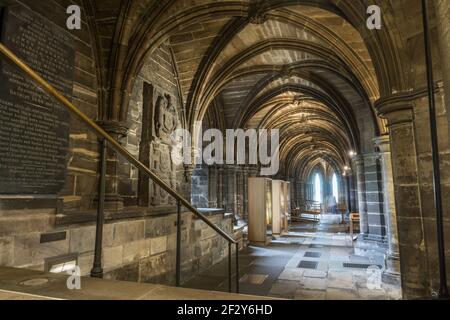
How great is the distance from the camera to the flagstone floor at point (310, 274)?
4.31 m

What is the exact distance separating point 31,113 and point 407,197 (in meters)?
3.95

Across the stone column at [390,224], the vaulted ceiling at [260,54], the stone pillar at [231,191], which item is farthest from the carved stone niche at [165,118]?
the stone column at [390,224]

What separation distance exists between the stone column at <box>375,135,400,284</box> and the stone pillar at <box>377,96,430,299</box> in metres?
1.65

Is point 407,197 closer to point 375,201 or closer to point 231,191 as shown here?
point 375,201

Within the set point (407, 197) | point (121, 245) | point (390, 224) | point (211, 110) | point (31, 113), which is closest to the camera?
point (407, 197)

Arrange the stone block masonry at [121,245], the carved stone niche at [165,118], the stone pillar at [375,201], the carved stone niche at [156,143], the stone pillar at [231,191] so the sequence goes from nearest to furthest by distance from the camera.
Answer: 1. the stone block masonry at [121,245]
2. the carved stone niche at [156,143]
3. the carved stone niche at [165,118]
4. the stone pillar at [375,201]
5. the stone pillar at [231,191]

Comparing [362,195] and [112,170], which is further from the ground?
[112,170]

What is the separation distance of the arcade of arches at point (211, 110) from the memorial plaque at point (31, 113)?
14 centimetres

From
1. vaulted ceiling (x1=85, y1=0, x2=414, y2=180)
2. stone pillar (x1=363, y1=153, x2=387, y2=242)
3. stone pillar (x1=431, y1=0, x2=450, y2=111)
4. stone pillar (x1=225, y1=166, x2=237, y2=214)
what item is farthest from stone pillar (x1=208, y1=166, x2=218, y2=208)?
stone pillar (x1=431, y1=0, x2=450, y2=111)

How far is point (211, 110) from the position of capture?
992cm

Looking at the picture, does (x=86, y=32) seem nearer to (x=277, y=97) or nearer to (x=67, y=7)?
(x=67, y=7)

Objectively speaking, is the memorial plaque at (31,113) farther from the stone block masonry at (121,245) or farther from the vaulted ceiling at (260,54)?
the vaulted ceiling at (260,54)

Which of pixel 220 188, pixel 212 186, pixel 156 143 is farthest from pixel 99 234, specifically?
pixel 220 188

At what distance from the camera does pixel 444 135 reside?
233 cm
